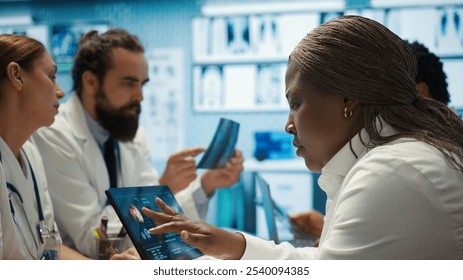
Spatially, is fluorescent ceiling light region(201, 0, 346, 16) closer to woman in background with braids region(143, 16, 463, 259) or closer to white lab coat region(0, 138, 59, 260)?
white lab coat region(0, 138, 59, 260)

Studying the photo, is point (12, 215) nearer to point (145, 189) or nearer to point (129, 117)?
point (145, 189)

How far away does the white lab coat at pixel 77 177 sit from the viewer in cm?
213

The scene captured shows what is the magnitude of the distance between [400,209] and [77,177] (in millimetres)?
1517

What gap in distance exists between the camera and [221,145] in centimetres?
223

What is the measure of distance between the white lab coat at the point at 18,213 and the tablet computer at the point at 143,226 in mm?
387

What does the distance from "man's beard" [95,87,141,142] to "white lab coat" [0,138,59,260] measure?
0.68 meters

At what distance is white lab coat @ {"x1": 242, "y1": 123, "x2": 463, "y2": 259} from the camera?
1.05 metres

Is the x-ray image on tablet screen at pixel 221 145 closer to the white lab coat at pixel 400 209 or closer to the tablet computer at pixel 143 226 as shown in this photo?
the tablet computer at pixel 143 226

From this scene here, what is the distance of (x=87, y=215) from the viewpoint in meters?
2.14

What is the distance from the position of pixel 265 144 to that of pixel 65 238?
1.64m

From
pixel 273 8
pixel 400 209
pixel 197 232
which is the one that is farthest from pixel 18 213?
pixel 273 8

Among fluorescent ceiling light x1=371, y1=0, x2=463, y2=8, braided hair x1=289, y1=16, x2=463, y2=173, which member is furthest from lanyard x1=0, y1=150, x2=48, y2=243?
fluorescent ceiling light x1=371, y1=0, x2=463, y2=8

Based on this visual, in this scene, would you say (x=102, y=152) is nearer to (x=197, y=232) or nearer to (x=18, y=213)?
(x=18, y=213)

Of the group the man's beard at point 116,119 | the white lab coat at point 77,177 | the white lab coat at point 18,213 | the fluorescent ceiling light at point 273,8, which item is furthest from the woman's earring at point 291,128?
the fluorescent ceiling light at point 273,8
